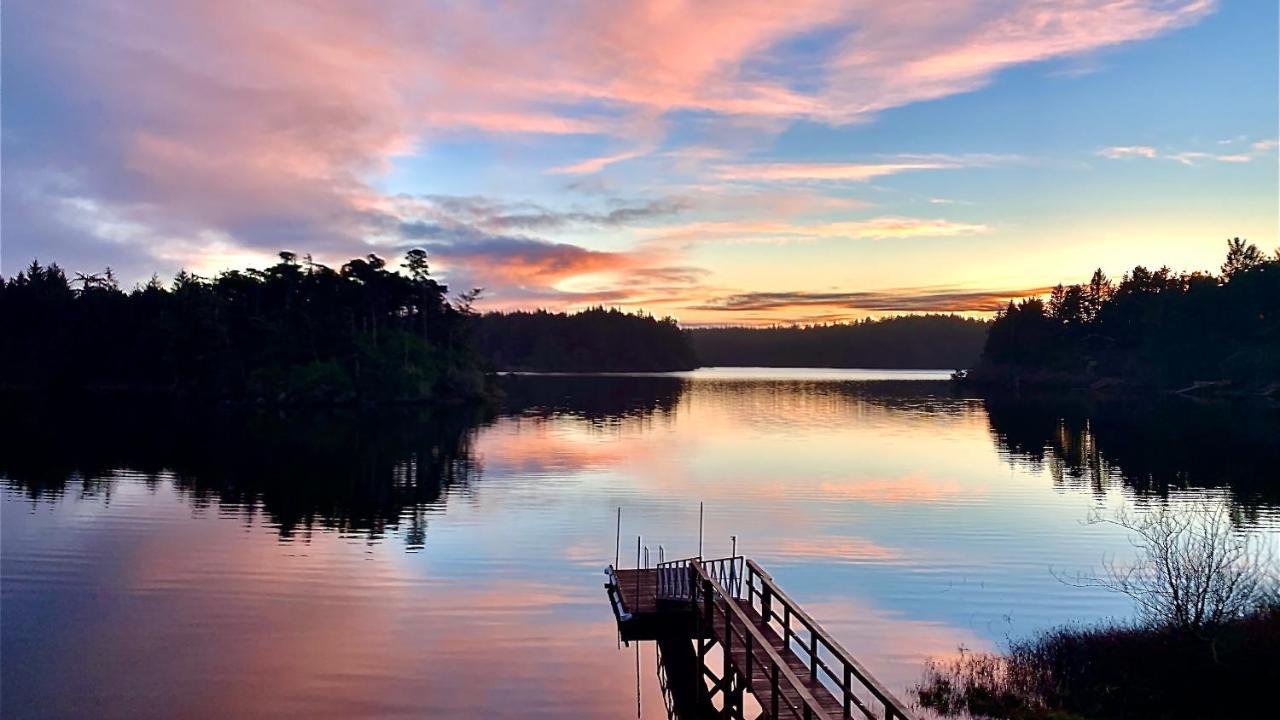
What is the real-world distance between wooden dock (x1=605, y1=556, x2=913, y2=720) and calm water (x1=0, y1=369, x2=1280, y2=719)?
916mm

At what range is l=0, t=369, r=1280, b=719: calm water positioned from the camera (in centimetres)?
2234

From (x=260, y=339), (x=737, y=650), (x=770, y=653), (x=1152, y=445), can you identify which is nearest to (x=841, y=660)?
(x=770, y=653)

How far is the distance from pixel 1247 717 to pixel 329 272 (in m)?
126

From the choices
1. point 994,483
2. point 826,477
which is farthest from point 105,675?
point 994,483

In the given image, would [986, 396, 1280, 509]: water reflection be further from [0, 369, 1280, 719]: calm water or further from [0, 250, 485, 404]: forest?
[0, 250, 485, 404]: forest

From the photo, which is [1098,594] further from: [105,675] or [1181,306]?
[1181,306]

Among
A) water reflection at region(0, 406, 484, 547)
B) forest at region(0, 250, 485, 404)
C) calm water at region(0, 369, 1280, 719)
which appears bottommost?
calm water at region(0, 369, 1280, 719)

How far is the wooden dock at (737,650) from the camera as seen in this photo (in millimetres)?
17000

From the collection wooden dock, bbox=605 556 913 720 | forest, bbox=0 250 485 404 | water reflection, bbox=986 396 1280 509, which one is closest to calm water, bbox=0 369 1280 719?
water reflection, bbox=986 396 1280 509

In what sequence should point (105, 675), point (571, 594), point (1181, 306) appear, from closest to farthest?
point (105, 675) → point (571, 594) → point (1181, 306)

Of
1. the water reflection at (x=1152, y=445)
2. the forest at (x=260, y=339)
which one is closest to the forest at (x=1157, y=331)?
the water reflection at (x=1152, y=445)

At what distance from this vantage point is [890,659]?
24.0 m

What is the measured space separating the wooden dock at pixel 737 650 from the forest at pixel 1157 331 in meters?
147

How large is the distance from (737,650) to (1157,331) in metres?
169
